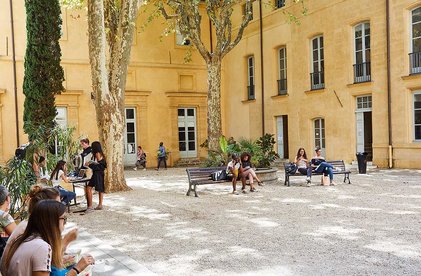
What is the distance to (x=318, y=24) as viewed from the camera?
21.4 m

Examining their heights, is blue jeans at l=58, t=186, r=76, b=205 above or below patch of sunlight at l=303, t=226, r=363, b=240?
above

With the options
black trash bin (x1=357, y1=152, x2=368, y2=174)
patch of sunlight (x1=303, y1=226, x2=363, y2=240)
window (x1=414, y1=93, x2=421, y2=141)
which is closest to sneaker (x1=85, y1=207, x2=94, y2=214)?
patch of sunlight (x1=303, y1=226, x2=363, y2=240)

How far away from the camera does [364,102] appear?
19547mm

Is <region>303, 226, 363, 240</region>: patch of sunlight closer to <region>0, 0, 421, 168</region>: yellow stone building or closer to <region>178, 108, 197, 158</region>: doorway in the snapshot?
<region>0, 0, 421, 168</region>: yellow stone building

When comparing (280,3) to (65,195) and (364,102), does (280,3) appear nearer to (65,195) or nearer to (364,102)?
(364,102)

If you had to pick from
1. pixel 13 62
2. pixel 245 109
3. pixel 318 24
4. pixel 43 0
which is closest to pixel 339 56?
pixel 318 24

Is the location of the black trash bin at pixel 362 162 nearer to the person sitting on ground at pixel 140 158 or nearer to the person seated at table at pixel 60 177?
the person sitting on ground at pixel 140 158

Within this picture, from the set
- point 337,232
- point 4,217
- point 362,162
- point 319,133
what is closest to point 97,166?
point 337,232

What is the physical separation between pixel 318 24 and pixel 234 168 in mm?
11619

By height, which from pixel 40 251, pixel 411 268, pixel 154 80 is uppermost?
pixel 154 80

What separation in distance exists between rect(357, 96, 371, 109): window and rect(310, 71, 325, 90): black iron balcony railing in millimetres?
2218

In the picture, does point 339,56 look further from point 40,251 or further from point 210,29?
point 40,251

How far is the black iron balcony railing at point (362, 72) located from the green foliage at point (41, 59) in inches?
473

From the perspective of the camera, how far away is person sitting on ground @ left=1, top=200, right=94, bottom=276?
3021 mm
